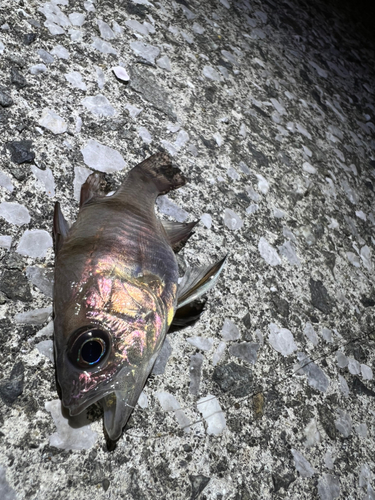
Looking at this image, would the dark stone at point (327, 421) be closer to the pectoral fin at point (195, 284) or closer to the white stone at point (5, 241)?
the pectoral fin at point (195, 284)

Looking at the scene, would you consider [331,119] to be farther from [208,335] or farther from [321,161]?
[208,335]

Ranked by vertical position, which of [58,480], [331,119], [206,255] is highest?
[331,119]

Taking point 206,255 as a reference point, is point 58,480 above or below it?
below

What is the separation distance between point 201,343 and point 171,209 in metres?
0.74

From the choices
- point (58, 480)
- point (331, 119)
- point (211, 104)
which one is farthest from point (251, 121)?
point (58, 480)

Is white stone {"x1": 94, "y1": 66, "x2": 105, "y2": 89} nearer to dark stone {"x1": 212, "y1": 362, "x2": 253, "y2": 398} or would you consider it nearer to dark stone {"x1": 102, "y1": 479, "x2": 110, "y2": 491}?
dark stone {"x1": 212, "y1": 362, "x2": 253, "y2": 398}

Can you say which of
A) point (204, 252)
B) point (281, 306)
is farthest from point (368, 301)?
point (204, 252)

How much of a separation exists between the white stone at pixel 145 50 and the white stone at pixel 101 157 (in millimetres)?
930

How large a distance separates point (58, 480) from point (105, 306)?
63 centimetres

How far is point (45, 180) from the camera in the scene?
78.4 inches

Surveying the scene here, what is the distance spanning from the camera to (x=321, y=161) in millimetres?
3459

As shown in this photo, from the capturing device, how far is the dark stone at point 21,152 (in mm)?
1985

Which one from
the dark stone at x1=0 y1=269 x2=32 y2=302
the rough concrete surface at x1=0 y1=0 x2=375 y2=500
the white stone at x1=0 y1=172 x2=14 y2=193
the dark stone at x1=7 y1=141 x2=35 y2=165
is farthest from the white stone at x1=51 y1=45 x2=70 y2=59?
the dark stone at x1=0 y1=269 x2=32 y2=302

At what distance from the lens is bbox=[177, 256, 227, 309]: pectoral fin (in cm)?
171
